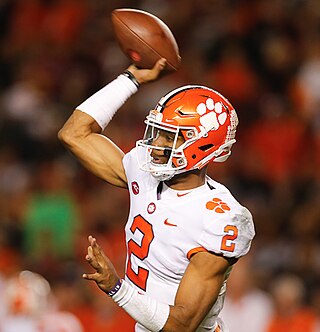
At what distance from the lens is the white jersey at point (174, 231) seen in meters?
3.92

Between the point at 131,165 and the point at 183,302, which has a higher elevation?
the point at 131,165

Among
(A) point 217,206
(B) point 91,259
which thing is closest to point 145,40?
(A) point 217,206

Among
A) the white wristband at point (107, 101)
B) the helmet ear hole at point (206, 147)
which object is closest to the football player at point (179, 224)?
the helmet ear hole at point (206, 147)

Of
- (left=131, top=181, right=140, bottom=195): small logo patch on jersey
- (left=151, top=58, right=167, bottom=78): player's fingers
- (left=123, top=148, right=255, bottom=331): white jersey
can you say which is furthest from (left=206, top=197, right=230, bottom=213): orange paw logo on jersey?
(left=151, top=58, right=167, bottom=78): player's fingers

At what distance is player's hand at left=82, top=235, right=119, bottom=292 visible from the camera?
375cm

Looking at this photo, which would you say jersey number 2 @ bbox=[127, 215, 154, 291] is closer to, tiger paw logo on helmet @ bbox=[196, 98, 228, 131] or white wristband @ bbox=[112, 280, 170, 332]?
white wristband @ bbox=[112, 280, 170, 332]

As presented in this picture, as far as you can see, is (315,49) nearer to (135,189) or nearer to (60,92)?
(60,92)

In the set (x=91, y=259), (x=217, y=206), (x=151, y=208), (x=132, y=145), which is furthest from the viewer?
(x=132, y=145)

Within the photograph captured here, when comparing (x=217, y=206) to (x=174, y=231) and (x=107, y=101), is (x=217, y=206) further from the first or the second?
(x=107, y=101)

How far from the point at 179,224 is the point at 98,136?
668 mm

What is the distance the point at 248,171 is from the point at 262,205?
331 millimetres

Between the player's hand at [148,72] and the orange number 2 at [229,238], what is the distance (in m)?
0.87

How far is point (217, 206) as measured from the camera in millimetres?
3990

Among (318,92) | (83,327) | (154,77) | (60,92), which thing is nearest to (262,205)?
(318,92)
